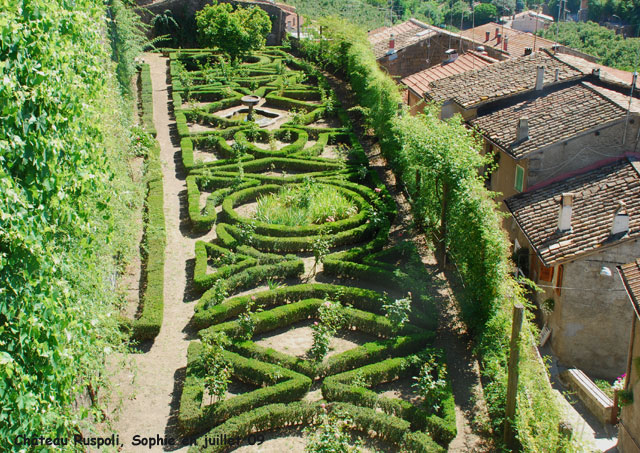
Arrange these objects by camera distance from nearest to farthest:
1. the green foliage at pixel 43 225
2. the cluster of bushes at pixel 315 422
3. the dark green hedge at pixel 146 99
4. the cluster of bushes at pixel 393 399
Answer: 1. the green foliage at pixel 43 225
2. the cluster of bushes at pixel 315 422
3. the cluster of bushes at pixel 393 399
4. the dark green hedge at pixel 146 99

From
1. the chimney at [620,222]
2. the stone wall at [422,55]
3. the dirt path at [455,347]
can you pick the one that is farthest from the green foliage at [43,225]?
the stone wall at [422,55]

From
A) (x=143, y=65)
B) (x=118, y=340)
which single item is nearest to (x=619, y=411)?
(x=118, y=340)

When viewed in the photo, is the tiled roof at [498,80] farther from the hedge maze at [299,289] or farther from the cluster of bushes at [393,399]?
the cluster of bushes at [393,399]

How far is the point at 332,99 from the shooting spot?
35250mm

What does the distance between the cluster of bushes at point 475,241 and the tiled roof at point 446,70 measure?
15.9 ft

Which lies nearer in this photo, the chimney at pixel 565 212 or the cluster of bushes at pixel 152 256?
the cluster of bushes at pixel 152 256

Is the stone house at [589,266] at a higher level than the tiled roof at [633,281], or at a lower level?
lower

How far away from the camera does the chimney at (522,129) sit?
68.4 ft

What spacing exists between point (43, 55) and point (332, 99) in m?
26.7

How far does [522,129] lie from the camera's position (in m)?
21.0

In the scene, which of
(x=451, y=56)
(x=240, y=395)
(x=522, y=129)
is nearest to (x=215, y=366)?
(x=240, y=395)

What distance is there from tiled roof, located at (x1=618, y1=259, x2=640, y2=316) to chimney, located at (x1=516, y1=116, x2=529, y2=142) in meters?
7.55

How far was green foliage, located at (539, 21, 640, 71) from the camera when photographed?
4800 cm

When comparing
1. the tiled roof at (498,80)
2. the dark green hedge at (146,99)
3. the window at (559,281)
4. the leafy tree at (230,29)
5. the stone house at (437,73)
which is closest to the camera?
the window at (559,281)
